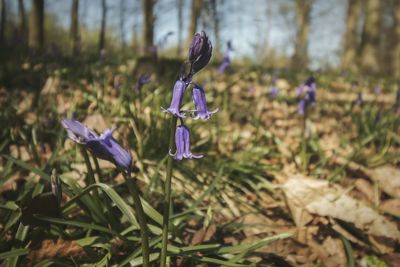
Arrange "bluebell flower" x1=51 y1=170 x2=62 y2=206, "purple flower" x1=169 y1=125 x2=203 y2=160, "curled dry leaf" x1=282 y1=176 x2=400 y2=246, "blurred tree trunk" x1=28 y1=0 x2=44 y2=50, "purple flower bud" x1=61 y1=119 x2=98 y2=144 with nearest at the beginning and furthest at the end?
"purple flower bud" x1=61 y1=119 x2=98 y2=144 < "purple flower" x1=169 y1=125 x2=203 y2=160 < "bluebell flower" x1=51 y1=170 x2=62 y2=206 < "curled dry leaf" x1=282 y1=176 x2=400 y2=246 < "blurred tree trunk" x1=28 y1=0 x2=44 y2=50

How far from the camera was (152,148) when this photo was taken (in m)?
2.88

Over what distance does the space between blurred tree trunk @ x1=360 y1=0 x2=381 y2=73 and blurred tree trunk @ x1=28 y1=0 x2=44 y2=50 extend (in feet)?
31.6

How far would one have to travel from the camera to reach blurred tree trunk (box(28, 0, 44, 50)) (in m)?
6.08

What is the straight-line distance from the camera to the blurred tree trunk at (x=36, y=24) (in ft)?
20.0

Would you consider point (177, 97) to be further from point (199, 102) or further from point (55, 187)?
point (55, 187)

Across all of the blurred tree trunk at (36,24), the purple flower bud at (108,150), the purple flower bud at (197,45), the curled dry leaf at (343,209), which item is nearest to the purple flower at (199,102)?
the purple flower bud at (197,45)

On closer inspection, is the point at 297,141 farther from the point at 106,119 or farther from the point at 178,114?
the point at 178,114

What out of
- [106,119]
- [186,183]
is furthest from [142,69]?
[186,183]

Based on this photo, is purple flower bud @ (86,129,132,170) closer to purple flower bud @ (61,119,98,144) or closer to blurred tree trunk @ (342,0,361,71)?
purple flower bud @ (61,119,98,144)

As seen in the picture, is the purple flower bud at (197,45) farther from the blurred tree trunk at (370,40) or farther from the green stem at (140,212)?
the blurred tree trunk at (370,40)

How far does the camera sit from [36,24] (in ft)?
20.6

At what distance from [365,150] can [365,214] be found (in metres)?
1.41

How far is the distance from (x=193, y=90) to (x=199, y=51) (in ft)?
0.56

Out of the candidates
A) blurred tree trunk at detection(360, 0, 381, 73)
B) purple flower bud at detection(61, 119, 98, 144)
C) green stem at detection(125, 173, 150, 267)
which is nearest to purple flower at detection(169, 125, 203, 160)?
green stem at detection(125, 173, 150, 267)
